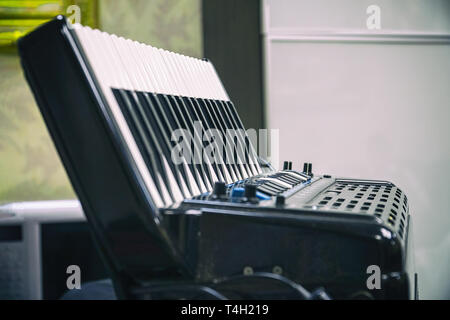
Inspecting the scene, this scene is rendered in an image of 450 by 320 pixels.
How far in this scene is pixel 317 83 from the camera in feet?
5.52

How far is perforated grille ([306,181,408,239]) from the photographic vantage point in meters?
0.51

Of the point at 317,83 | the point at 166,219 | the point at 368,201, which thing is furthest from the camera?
the point at 317,83

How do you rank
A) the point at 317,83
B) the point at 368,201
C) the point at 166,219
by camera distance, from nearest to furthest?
the point at 166,219
the point at 368,201
the point at 317,83

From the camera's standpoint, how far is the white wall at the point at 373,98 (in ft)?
5.46

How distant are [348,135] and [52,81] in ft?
4.56

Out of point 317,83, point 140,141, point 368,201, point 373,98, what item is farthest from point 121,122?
point 373,98

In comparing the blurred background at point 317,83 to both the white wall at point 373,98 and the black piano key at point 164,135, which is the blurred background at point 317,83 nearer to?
the white wall at point 373,98

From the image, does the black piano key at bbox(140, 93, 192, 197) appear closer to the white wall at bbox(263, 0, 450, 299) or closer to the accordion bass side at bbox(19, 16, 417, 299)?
the accordion bass side at bbox(19, 16, 417, 299)

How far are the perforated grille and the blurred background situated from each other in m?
0.89

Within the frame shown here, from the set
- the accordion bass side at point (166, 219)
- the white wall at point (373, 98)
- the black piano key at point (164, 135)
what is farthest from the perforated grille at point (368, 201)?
the white wall at point (373, 98)

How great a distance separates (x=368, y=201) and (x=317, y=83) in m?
1.15

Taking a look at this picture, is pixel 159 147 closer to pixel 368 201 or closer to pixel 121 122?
pixel 121 122

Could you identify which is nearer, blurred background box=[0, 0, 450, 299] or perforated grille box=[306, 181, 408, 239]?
perforated grille box=[306, 181, 408, 239]

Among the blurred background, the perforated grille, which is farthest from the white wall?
the perforated grille
